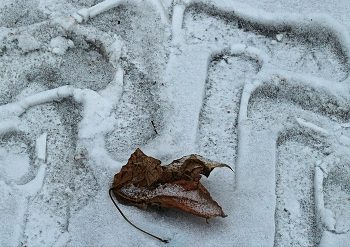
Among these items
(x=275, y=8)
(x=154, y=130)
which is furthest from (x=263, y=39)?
(x=154, y=130)

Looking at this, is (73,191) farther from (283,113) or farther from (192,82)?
(283,113)

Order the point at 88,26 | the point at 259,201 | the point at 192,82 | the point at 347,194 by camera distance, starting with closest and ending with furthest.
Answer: the point at 259,201
the point at 347,194
the point at 192,82
the point at 88,26

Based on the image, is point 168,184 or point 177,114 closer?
point 168,184
